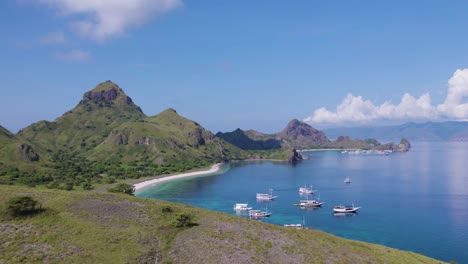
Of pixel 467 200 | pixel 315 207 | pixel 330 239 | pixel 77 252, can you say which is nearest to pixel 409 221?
pixel 315 207

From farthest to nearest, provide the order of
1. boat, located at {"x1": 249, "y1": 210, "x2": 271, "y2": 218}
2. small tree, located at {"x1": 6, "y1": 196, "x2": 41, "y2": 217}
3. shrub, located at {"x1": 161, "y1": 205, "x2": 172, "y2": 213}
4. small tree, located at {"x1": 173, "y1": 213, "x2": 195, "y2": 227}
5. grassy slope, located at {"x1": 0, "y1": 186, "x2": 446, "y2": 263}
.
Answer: boat, located at {"x1": 249, "y1": 210, "x2": 271, "y2": 218} → shrub, located at {"x1": 161, "y1": 205, "x2": 172, "y2": 213} → small tree, located at {"x1": 173, "y1": 213, "x2": 195, "y2": 227} → small tree, located at {"x1": 6, "y1": 196, "x2": 41, "y2": 217} → grassy slope, located at {"x1": 0, "y1": 186, "x2": 446, "y2": 263}

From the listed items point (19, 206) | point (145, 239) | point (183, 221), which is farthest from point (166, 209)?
point (19, 206)

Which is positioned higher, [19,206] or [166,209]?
[19,206]

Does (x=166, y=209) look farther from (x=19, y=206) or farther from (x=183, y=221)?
(x=19, y=206)

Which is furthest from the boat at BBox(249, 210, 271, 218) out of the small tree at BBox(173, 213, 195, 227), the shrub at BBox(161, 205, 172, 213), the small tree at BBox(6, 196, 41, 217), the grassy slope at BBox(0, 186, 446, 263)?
the small tree at BBox(6, 196, 41, 217)

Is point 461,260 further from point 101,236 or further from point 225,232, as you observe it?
point 101,236

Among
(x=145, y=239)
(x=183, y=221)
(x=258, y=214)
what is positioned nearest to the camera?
(x=145, y=239)

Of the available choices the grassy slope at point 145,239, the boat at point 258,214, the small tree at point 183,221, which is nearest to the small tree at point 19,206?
the grassy slope at point 145,239

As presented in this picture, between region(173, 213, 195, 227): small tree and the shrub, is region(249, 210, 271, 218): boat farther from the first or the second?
region(173, 213, 195, 227): small tree

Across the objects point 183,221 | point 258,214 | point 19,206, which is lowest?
point 258,214
